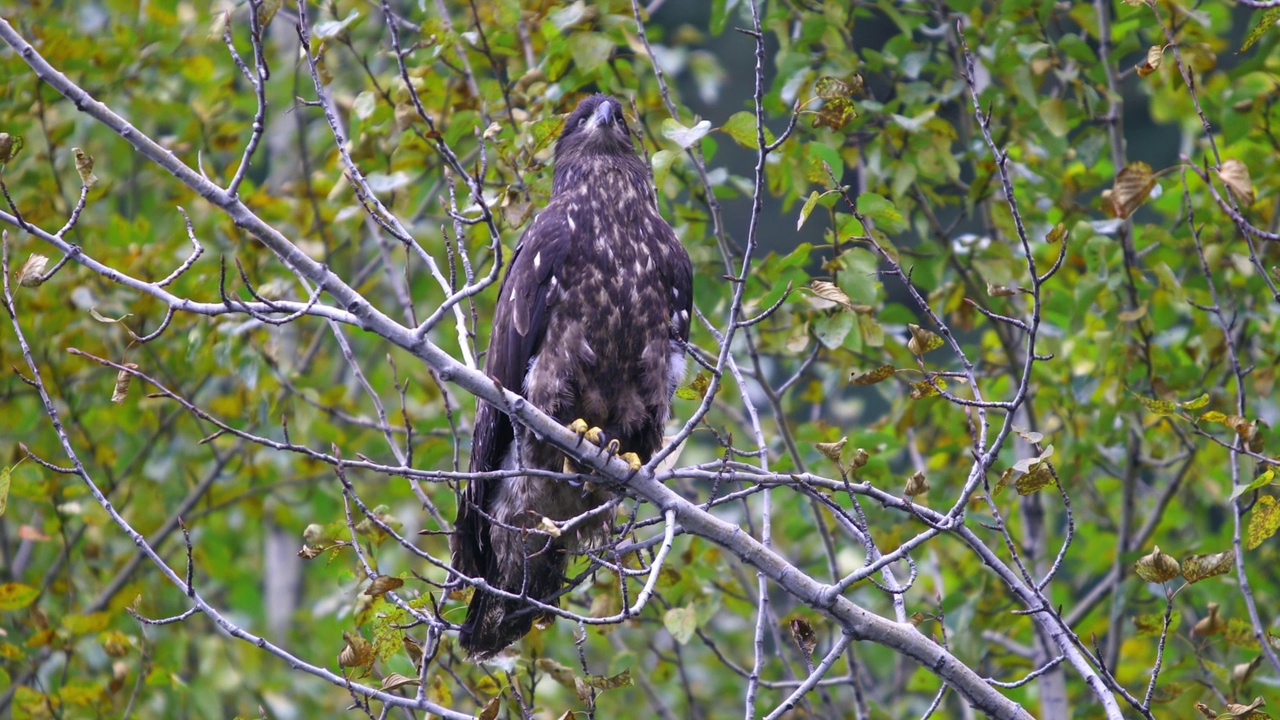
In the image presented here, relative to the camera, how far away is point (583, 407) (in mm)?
3730

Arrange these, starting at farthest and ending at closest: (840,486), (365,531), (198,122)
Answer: (198,122) → (365,531) → (840,486)

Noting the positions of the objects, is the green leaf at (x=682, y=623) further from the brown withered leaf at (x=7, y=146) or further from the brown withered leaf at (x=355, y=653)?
the brown withered leaf at (x=7, y=146)

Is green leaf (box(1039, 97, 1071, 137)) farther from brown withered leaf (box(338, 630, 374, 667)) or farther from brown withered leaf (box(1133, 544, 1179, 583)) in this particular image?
brown withered leaf (box(338, 630, 374, 667))

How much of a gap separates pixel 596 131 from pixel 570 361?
0.90 metres

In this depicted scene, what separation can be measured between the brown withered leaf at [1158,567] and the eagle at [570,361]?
146 cm

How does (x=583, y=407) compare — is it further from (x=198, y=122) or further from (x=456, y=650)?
(x=198, y=122)

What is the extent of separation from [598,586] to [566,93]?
1647 mm

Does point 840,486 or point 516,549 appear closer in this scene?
point 840,486

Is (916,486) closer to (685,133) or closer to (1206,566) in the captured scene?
(1206,566)

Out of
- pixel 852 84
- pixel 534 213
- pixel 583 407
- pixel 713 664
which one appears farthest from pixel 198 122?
pixel 713 664

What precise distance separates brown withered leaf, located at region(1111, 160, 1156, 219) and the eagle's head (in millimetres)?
1757

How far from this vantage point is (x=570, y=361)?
366 cm

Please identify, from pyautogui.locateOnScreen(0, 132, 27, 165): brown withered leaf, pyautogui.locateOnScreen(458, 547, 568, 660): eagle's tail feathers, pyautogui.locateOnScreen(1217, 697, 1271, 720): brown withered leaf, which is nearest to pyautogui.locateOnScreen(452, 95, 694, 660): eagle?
pyautogui.locateOnScreen(458, 547, 568, 660): eagle's tail feathers

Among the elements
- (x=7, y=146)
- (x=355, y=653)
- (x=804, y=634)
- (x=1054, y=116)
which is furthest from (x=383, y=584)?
(x=1054, y=116)
